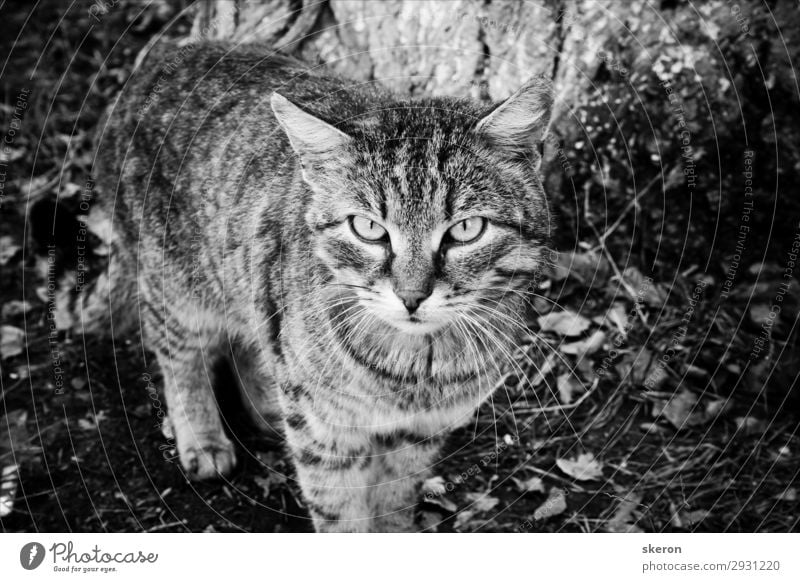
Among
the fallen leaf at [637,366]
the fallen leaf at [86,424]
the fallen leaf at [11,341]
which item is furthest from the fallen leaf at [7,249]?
the fallen leaf at [637,366]

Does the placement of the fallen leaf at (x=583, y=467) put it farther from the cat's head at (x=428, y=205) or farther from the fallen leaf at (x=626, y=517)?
the cat's head at (x=428, y=205)

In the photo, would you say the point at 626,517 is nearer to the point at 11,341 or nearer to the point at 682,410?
the point at 682,410

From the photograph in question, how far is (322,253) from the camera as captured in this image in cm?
241

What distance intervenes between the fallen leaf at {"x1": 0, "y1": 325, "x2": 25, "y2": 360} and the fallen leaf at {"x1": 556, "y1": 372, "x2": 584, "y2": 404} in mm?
2398

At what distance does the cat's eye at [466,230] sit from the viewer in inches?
89.0

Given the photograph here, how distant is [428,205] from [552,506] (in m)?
1.37

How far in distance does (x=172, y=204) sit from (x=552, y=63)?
1.75m

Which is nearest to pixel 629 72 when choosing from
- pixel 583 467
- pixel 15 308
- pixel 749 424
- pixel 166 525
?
pixel 749 424

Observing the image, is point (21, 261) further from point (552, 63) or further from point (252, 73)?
point (552, 63)

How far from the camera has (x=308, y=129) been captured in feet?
7.61

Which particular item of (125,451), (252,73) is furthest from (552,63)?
(125,451)

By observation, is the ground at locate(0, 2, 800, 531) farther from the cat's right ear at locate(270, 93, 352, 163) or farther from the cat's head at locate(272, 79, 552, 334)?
the cat's right ear at locate(270, 93, 352, 163)

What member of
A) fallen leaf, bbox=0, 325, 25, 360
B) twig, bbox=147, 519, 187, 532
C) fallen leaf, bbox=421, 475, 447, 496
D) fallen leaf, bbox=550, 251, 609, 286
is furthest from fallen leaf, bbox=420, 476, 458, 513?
fallen leaf, bbox=0, 325, 25, 360

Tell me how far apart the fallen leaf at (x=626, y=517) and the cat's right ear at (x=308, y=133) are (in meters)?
1.73
